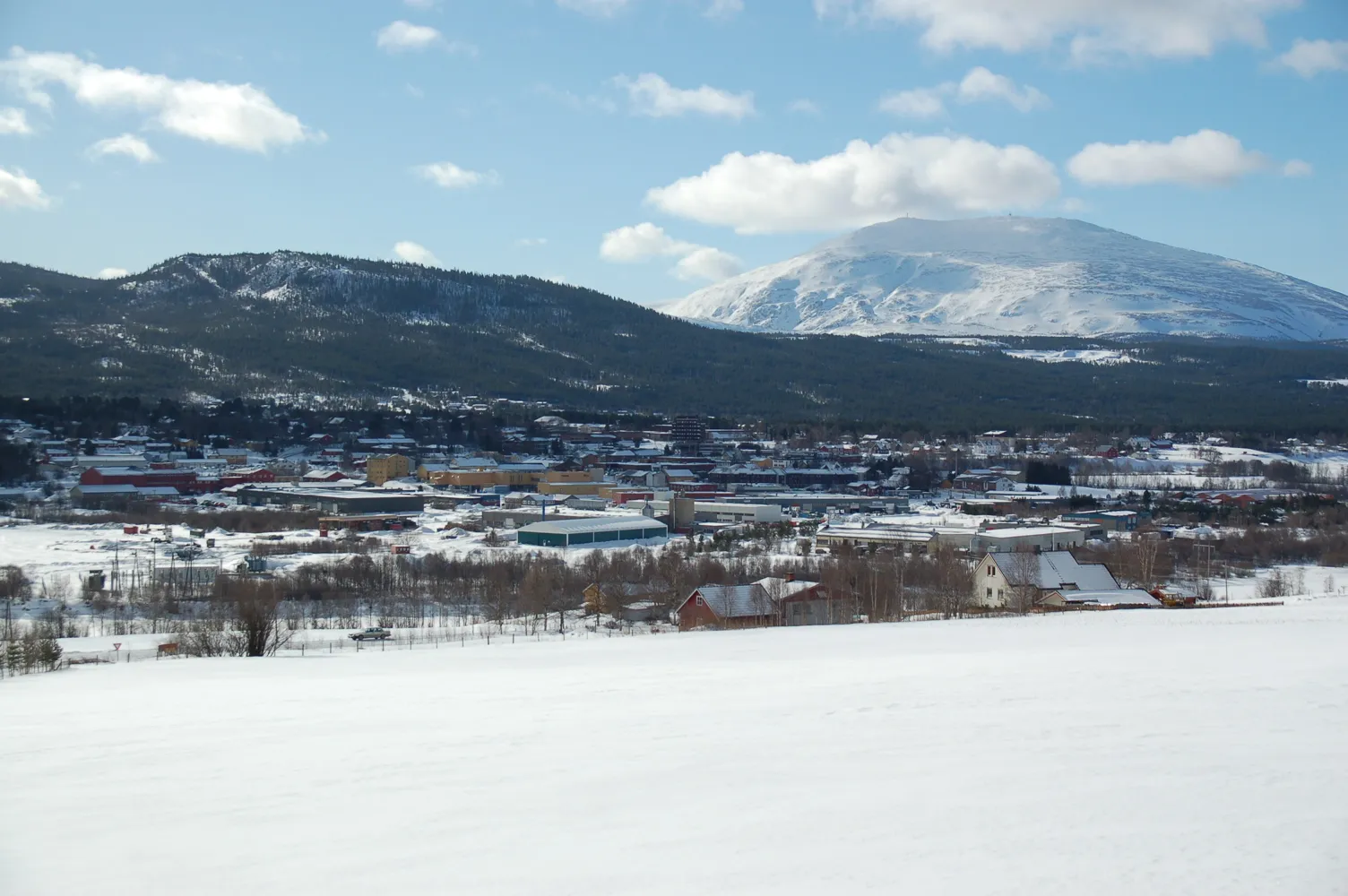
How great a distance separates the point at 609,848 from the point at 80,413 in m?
56.7

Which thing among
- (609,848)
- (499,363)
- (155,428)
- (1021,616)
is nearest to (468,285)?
(499,363)

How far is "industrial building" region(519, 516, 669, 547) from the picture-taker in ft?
92.4

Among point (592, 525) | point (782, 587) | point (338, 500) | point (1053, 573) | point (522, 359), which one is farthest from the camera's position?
point (522, 359)

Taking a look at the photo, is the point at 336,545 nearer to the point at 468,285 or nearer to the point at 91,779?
the point at 91,779

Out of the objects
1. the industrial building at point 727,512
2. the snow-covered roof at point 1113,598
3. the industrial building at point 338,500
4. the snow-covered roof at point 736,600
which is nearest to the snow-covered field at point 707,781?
the snow-covered roof at point 1113,598

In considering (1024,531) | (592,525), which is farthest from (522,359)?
(1024,531)

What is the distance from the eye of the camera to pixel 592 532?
95.0 feet

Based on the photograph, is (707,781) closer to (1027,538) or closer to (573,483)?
(1027,538)

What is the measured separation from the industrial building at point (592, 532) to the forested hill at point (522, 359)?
4365 cm

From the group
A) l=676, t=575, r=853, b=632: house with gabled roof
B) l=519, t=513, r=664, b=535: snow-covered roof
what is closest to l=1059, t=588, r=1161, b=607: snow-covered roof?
l=676, t=575, r=853, b=632: house with gabled roof

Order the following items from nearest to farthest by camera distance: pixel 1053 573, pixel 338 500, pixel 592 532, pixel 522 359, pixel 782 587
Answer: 1. pixel 1053 573
2. pixel 782 587
3. pixel 592 532
4. pixel 338 500
5. pixel 522 359

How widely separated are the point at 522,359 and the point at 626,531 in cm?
6703

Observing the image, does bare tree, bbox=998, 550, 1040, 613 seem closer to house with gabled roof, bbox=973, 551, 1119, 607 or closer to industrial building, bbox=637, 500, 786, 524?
house with gabled roof, bbox=973, 551, 1119, 607

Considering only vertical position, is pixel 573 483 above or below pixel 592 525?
above
